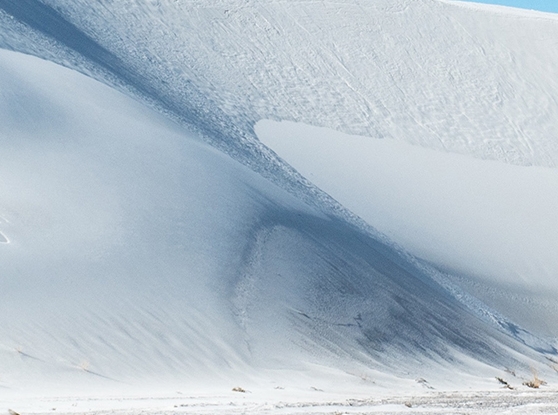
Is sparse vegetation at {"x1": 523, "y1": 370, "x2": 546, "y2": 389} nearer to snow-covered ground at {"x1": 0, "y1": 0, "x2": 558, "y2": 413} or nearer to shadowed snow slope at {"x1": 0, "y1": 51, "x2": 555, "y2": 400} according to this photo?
snow-covered ground at {"x1": 0, "y1": 0, "x2": 558, "y2": 413}

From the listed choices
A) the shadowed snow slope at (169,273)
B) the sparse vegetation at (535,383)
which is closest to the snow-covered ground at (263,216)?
the shadowed snow slope at (169,273)

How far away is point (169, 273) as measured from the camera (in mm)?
12281

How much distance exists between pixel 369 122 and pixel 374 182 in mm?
3244

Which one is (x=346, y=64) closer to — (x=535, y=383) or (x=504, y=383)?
(x=504, y=383)

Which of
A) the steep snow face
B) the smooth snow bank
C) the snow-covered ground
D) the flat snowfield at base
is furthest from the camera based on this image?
the steep snow face

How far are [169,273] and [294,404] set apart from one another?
12.1 feet

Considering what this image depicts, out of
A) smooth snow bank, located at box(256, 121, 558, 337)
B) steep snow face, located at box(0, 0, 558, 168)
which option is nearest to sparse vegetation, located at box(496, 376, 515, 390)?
smooth snow bank, located at box(256, 121, 558, 337)

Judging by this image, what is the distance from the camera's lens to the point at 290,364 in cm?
1162

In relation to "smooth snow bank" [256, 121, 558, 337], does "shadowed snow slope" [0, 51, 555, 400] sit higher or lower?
lower

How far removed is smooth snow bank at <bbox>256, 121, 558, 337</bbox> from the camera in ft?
58.9

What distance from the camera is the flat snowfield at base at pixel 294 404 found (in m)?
8.27

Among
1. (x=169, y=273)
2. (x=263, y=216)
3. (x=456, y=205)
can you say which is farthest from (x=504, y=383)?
(x=456, y=205)

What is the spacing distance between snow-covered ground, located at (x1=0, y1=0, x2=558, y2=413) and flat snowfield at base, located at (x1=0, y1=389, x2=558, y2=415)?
0.07 m

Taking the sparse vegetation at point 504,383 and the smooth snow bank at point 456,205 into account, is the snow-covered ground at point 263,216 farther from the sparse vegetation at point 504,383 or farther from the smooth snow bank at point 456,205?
the sparse vegetation at point 504,383
